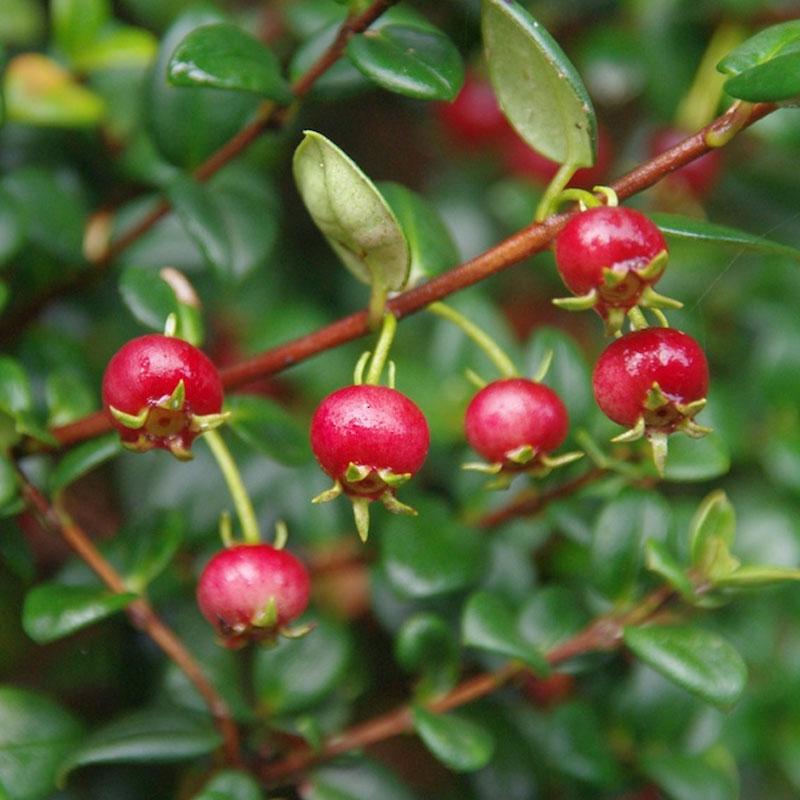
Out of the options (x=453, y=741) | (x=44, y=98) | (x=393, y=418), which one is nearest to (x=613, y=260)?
(x=393, y=418)

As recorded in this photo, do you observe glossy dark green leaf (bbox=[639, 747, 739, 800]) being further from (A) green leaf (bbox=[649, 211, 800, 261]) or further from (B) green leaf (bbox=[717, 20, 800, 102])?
(B) green leaf (bbox=[717, 20, 800, 102])

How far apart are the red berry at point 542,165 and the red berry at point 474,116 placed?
0.13 ft

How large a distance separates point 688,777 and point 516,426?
23.9 inches

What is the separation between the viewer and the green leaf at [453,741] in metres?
1.13

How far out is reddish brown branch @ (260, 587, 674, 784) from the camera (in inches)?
48.8

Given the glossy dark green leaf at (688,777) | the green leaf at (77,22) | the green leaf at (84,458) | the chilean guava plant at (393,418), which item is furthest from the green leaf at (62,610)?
the green leaf at (77,22)

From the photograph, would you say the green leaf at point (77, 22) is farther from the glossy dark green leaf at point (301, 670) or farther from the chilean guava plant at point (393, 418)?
the glossy dark green leaf at point (301, 670)

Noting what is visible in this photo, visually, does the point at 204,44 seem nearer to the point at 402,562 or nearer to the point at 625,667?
the point at 402,562

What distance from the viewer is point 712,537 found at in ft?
3.92

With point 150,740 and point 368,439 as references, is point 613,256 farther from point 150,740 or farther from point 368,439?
point 150,740

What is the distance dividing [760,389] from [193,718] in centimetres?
99

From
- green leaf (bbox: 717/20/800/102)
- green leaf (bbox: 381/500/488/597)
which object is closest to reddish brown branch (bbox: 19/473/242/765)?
green leaf (bbox: 381/500/488/597)

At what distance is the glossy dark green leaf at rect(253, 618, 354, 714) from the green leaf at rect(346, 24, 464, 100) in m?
0.66

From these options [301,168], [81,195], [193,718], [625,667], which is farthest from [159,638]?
[81,195]
